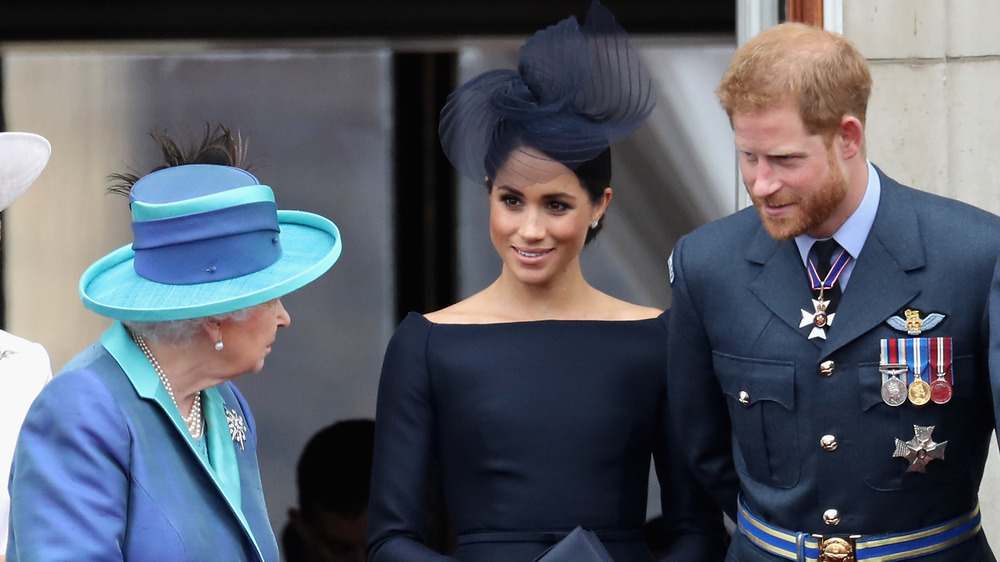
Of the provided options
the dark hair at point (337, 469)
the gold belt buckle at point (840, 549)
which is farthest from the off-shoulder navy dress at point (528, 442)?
the dark hair at point (337, 469)

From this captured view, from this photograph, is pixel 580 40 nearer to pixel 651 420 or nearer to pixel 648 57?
pixel 651 420

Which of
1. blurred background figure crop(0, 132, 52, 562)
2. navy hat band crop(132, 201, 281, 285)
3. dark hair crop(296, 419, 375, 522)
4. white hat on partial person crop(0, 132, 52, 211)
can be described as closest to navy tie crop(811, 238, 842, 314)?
navy hat band crop(132, 201, 281, 285)

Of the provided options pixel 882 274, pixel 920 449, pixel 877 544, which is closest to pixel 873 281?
pixel 882 274

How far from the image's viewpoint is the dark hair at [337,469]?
5.01 metres

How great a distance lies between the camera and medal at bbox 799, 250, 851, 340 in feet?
8.29

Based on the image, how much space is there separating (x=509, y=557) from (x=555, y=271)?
2.03ft

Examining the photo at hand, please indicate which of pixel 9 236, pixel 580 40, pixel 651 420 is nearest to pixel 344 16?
pixel 9 236

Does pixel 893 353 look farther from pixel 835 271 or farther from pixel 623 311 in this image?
pixel 623 311

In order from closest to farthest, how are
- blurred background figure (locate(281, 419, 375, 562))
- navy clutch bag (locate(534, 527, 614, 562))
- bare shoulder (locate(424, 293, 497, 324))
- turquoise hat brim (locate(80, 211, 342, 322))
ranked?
turquoise hat brim (locate(80, 211, 342, 322)), navy clutch bag (locate(534, 527, 614, 562)), bare shoulder (locate(424, 293, 497, 324)), blurred background figure (locate(281, 419, 375, 562))

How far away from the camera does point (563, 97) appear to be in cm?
307

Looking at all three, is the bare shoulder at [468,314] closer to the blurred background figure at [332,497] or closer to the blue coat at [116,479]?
the blue coat at [116,479]

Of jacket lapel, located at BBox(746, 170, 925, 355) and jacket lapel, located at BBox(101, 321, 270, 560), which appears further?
jacket lapel, located at BBox(746, 170, 925, 355)

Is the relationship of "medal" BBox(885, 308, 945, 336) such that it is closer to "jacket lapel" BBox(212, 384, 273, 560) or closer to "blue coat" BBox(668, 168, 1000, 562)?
"blue coat" BBox(668, 168, 1000, 562)

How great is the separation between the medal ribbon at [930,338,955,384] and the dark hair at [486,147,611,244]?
90 cm
